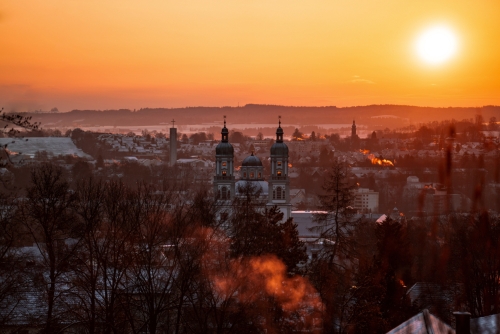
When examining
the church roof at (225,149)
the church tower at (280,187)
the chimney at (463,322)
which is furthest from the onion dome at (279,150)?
the chimney at (463,322)

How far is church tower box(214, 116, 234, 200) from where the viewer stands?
213 ft

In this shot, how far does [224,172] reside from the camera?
66312 mm

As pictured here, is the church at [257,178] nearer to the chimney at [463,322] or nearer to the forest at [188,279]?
the forest at [188,279]

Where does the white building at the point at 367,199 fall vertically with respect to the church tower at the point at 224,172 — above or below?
below

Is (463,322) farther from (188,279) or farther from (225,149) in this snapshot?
(225,149)

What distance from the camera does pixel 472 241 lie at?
3903cm

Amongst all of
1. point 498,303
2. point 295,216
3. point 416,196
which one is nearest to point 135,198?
point 498,303

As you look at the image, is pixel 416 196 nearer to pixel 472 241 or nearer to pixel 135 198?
pixel 472 241

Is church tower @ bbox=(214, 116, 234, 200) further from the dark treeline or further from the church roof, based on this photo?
the dark treeline

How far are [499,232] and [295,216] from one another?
37517 millimetres

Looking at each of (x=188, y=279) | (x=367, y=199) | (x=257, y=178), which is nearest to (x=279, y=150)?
(x=257, y=178)

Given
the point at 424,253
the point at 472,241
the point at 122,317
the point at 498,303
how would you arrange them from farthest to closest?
the point at 424,253 → the point at 472,241 → the point at 498,303 → the point at 122,317

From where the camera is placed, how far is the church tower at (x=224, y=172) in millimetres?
64812

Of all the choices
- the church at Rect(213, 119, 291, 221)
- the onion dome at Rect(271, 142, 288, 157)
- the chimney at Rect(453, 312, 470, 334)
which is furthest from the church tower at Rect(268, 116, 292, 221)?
Result: the chimney at Rect(453, 312, 470, 334)
